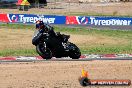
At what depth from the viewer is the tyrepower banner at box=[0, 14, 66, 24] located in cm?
4056

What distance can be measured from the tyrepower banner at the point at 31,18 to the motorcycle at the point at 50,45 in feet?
72.6

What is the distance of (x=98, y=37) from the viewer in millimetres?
30906

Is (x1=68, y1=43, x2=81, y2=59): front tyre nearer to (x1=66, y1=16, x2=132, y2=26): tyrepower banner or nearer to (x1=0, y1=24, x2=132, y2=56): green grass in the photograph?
(x1=0, y1=24, x2=132, y2=56): green grass

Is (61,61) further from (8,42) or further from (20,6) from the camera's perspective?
(20,6)

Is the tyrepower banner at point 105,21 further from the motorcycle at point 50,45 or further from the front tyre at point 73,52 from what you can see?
the motorcycle at point 50,45

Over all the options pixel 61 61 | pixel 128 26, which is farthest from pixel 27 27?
pixel 61 61

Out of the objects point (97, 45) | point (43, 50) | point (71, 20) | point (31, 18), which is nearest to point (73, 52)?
point (43, 50)

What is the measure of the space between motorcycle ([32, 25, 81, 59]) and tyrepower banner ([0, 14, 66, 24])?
2213 centimetres

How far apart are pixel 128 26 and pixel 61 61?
2249 cm

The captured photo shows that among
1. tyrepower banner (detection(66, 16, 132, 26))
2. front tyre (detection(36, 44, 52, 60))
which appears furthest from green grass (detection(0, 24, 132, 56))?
tyrepower banner (detection(66, 16, 132, 26))

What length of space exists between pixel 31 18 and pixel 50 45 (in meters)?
23.1

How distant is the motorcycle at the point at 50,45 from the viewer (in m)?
18.1

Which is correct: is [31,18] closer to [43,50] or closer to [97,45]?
[97,45]

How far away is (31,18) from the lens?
135 feet
